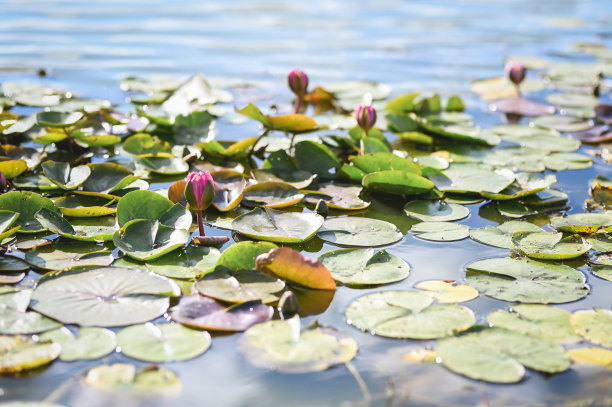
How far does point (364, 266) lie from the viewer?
1979mm

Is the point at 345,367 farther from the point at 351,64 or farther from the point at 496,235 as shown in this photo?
the point at 351,64

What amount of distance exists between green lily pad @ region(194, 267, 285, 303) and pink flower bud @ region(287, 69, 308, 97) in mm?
1615

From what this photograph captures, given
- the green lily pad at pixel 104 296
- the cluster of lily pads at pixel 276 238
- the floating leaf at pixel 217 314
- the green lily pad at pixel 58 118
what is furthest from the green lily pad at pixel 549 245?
the green lily pad at pixel 58 118

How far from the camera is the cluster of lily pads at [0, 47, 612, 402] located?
5.21 ft

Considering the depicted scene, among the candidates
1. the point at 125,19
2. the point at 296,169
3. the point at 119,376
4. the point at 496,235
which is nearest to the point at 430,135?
the point at 296,169

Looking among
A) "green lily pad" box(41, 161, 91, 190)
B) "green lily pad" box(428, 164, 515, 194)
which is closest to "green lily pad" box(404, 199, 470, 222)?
"green lily pad" box(428, 164, 515, 194)

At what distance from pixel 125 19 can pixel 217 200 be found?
4.28 metres

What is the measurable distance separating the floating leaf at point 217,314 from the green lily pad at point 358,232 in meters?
0.54

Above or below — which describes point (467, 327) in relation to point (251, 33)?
below

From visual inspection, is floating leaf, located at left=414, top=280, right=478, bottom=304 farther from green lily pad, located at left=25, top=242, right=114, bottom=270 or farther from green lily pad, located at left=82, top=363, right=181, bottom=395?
green lily pad, located at left=25, top=242, right=114, bottom=270

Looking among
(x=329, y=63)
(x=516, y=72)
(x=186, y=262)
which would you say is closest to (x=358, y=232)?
(x=186, y=262)

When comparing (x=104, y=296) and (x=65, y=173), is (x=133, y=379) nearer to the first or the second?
(x=104, y=296)

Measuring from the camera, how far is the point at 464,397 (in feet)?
4.70

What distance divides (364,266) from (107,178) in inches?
45.5
